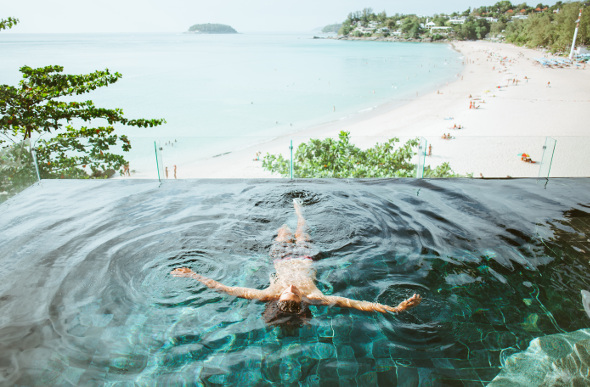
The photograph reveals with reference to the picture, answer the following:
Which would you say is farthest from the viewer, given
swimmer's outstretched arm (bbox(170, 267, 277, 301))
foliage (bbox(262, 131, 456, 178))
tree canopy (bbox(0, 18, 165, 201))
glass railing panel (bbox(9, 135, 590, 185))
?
foliage (bbox(262, 131, 456, 178))

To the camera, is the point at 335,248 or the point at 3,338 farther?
the point at 335,248

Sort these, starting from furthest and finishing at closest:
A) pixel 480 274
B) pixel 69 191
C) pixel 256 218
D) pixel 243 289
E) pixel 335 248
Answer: pixel 69 191 → pixel 256 218 → pixel 335 248 → pixel 480 274 → pixel 243 289

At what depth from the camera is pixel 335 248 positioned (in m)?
5.07

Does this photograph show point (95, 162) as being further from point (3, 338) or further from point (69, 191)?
point (3, 338)

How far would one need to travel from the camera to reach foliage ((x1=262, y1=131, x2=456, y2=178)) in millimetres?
7820

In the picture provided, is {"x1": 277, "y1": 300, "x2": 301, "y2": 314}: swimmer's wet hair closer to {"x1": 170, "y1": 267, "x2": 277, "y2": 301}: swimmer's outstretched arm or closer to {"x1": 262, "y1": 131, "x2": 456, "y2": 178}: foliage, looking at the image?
{"x1": 170, "y1": 267, "x2": 277, "y2": 301}: swimmer's outstretched arm

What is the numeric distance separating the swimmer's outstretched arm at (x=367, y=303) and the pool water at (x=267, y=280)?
3.0 inches

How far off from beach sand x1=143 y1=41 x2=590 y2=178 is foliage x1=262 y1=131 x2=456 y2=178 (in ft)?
0.67

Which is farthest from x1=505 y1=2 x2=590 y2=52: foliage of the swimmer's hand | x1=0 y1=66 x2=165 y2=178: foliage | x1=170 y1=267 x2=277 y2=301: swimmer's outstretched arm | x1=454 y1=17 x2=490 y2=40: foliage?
the swimmer's hand

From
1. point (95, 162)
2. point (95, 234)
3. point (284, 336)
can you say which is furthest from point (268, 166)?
point (284, 336)

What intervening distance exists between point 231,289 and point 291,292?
0.71 m

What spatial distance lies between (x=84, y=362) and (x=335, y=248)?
2953 millimetres

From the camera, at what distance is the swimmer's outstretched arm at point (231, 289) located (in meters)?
4.09

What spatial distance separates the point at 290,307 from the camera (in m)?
3.82
